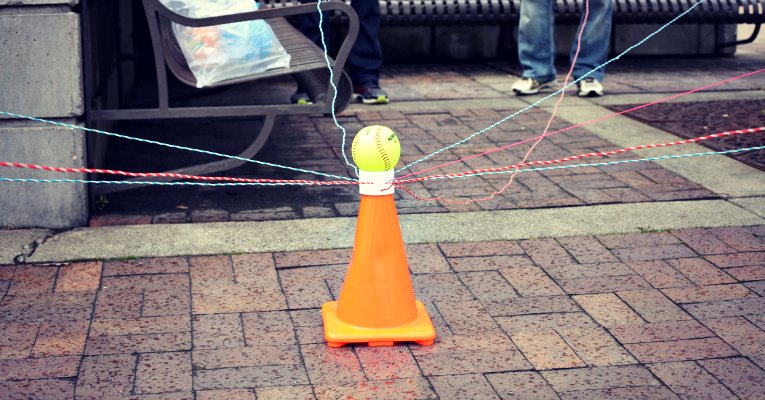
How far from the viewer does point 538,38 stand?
762 cm

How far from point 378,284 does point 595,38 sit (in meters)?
4.66

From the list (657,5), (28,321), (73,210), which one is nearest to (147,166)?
(73,210)

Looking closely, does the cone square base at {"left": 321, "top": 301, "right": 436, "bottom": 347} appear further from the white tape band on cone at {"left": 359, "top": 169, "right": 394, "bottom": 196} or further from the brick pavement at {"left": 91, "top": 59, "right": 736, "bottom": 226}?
the brick pavement at {"left": 91, "top": 59, "right": 736, "bottom": 226}

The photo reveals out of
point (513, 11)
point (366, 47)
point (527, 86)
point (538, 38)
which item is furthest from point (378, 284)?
point (513, 11)

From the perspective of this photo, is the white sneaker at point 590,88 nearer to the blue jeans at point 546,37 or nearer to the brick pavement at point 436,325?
the blue jeans at point 546,37

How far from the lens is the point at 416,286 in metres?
3.92

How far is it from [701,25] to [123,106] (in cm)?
533

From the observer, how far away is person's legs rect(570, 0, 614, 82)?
25.0 ft

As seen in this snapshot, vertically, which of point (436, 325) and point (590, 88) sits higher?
point (590, 88)

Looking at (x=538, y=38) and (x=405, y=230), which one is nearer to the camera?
(x=405, y=230)

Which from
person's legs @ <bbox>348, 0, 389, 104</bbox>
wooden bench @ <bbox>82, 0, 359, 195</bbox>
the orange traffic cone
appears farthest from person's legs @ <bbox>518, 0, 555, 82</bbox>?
the orange traffic cone

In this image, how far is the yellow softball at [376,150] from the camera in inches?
132

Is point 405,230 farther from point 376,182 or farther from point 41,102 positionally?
point 41,102

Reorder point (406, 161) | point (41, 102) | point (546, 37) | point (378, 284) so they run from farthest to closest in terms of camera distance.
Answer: point (546, 37)
point (406, 161)
point (41, 102)
point (378, 284)
